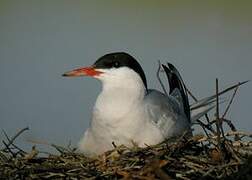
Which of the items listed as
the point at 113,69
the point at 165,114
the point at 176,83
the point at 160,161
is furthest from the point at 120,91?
the point at 160,161

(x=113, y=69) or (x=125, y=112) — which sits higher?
(x=113, y=69)

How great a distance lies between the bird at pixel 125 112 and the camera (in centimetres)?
515

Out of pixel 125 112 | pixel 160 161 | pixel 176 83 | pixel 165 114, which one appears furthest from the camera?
pixel 176 83

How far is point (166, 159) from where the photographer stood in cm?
440

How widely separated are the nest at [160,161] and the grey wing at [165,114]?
545 mm

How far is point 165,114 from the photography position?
17.6 ft

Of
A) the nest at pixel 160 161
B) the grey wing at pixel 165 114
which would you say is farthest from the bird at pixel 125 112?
the nest at pixel 160 161

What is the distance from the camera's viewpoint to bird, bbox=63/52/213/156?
203 inches

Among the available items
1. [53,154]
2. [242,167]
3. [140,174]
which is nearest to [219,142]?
[242,167]

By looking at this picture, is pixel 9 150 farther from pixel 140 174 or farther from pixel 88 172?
pixel 140 174

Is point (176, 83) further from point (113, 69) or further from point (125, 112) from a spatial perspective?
point (125, 112)

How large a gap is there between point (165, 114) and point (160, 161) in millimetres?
1110

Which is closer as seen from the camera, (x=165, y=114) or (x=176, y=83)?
(x=165, y=114)

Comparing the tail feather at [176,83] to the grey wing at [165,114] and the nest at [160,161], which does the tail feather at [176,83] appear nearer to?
the grey wing at [165,114]
